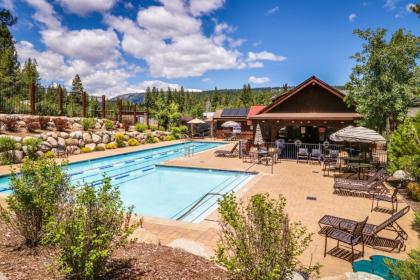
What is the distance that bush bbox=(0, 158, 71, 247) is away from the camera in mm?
4469

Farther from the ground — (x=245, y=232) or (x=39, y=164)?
(x=39, y=164)

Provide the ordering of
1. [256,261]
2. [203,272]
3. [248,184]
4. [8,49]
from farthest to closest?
[8,49], [248,184], [203,272], [256,261]

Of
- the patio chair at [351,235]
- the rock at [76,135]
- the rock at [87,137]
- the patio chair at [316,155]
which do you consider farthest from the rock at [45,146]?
the patio chair at [351,235]

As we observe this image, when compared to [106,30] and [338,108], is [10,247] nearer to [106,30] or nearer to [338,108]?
[338,108]

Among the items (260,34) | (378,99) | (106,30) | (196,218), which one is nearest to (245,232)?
(196,218)

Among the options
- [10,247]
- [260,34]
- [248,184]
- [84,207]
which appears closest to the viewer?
[84,207]

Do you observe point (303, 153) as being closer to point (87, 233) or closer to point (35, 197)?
point (35, 197)

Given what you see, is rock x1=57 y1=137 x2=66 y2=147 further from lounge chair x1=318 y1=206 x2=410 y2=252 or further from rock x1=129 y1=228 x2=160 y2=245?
lounge chair x1=318 y1=206 x2=410 y2=252

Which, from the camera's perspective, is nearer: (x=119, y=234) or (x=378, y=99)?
(x=119, y=234)

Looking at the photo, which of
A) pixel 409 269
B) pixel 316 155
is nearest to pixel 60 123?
pixel 316 155

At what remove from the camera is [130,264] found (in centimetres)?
429

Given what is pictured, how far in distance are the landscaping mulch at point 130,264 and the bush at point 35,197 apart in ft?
1.12

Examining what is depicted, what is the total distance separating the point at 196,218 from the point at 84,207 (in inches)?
232

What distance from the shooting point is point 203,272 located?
4145mm
